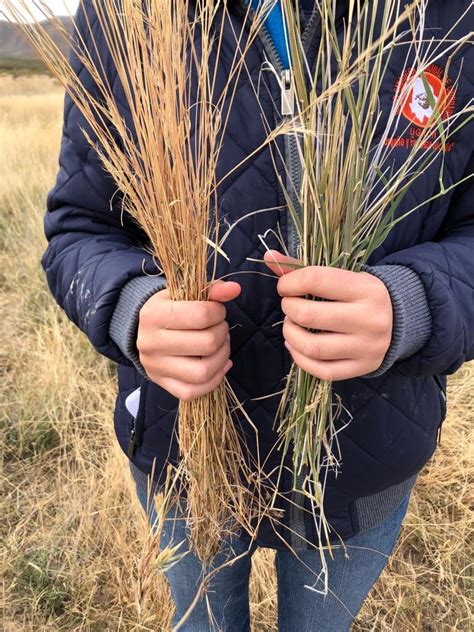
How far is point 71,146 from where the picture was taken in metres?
0.77

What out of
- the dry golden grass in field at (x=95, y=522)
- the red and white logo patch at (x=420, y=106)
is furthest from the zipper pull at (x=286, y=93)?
the dry golden grass in field at (x=95, y=522)

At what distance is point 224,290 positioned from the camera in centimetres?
59

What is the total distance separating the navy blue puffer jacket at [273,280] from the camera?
2.16ft

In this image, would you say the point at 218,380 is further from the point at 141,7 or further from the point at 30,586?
the point at 30,586

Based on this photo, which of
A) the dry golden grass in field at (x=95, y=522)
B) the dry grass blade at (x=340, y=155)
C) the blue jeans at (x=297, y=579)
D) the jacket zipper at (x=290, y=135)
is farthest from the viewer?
the dry golden grass in field at (x=95, y=522)

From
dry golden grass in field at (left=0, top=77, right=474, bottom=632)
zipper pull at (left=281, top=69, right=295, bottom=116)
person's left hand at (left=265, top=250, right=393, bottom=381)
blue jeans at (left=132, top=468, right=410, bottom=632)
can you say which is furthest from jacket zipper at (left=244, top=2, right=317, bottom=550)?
dry golden grass in field at (left=0, top=77, right=474, bottom=632)

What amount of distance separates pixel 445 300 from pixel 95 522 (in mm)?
1488

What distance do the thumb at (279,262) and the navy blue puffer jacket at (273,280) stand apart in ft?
0.31

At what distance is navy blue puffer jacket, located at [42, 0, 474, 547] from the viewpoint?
66 centimetres

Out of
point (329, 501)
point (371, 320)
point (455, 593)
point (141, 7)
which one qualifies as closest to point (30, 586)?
point (329, 501)

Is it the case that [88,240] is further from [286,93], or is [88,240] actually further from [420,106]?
[420,106]

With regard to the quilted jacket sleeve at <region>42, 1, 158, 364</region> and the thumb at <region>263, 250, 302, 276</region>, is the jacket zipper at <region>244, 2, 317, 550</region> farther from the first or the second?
the quilted jacket sleeve at <region>42, 1, 158, 364</region>

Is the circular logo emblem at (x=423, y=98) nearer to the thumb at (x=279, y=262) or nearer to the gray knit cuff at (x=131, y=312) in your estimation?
the thumb at (x=279, y=262)

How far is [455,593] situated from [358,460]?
3.46 ft
